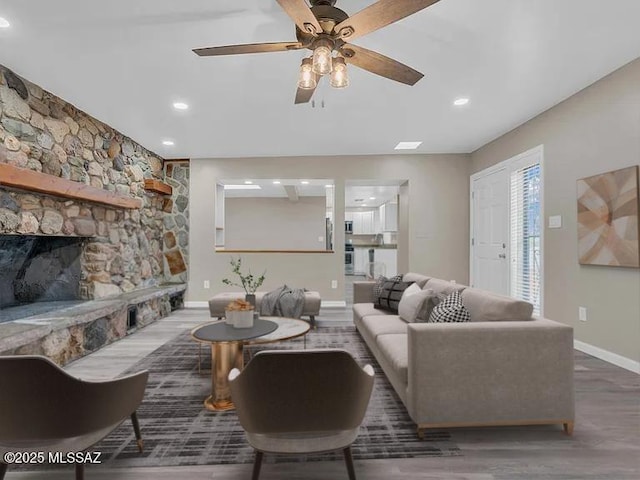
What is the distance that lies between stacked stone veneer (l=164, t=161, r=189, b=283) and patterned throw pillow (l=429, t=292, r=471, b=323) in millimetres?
4639

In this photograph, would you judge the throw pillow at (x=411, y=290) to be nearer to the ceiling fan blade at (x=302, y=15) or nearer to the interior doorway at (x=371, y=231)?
the ceiling fan blade at (x=302, y=15)

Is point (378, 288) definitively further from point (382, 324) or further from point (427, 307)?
point (427, 307)

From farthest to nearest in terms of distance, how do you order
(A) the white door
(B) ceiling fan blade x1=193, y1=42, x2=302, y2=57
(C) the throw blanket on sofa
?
(A) the white door
(C) the throw blanket on sofa
(B) ceiling fan blade x1=193, y1=42, x2=302, y2=57

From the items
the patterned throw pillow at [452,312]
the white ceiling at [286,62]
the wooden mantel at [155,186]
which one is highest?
the white ceiling at [286,62]

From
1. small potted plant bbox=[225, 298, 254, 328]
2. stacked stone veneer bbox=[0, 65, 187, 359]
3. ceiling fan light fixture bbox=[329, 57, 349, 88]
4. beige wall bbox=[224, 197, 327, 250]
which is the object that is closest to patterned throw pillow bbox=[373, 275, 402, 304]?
small potted plant bbox=[225, 298, 254, 328]

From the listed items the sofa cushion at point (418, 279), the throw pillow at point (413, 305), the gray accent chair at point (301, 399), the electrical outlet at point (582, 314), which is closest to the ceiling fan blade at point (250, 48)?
the gray accent chair at point (301, 399)

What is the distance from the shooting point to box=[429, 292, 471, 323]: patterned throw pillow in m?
2.20

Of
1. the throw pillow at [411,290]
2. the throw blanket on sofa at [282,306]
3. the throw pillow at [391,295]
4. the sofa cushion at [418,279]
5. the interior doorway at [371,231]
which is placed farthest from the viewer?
the interior doorway at [371,231]

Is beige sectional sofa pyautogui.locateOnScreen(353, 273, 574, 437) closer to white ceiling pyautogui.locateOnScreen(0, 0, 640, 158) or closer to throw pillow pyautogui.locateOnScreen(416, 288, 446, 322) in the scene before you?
throw pillow pyautogui.locateOnScreen(416, 288, 446, 322)

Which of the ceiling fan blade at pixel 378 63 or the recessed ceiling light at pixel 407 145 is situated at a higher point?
the recessed ceiling light at pixel 407 145

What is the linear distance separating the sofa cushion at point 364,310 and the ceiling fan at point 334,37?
2.18 metres

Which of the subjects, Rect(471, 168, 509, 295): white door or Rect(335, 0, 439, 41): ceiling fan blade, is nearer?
Rect(335, 0, 439, 41): ceiling fan blade

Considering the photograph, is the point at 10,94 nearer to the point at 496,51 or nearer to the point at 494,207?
the point at 496,51

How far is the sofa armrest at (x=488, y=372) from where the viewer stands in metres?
1.77
